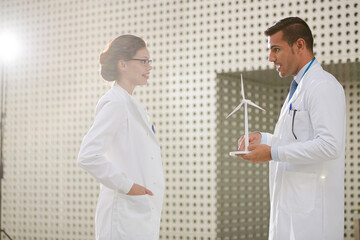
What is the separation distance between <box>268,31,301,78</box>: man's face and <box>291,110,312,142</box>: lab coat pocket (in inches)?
12.0

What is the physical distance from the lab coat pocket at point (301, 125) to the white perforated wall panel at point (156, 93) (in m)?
3.20

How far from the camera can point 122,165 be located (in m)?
3.19

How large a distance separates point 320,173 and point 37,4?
6265 mm

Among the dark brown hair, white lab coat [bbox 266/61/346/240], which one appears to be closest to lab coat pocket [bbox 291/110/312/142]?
white lab coat [bbox 266/61/346/240]

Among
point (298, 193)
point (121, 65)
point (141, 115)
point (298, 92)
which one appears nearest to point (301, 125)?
point (298, 92)

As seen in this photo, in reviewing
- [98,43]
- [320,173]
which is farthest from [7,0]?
[320,173]

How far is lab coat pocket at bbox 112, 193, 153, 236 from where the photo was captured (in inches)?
121

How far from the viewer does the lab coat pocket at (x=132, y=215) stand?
10.1ft

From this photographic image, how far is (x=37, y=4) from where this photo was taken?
8109 mm

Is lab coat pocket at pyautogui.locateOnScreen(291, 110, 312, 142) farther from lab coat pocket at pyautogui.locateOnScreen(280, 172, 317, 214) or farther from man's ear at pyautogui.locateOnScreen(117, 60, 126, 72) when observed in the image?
man's ear at pyautogui.locateOnScreen(117, 60, 126, 72)

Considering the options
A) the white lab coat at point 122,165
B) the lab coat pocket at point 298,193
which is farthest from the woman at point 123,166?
the lab coat pocket at point 298,193

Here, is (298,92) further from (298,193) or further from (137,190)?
(137,190)

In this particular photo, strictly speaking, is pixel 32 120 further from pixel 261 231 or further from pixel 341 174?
pixel 341 174

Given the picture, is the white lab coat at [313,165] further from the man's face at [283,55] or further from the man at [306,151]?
the man's face at [283,55]
